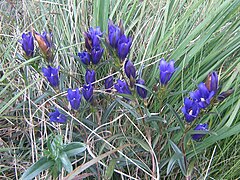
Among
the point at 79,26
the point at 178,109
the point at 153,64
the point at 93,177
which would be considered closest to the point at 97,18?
the point at 79,26


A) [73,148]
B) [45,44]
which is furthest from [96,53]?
[73,148]

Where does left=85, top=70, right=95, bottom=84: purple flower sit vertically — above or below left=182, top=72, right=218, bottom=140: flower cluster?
below

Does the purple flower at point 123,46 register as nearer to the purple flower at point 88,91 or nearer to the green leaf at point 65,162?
the purple flower at point 88,91

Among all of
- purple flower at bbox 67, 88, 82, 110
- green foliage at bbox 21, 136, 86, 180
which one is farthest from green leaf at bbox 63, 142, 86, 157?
purple flower at bbox 67, 88, 82, 110

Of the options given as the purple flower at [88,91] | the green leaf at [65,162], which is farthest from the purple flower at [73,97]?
the green leaf at [65,162]

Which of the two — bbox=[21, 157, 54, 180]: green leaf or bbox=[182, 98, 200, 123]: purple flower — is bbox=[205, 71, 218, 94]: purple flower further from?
bbox=[21, 157, 54, 180]: green leaf
